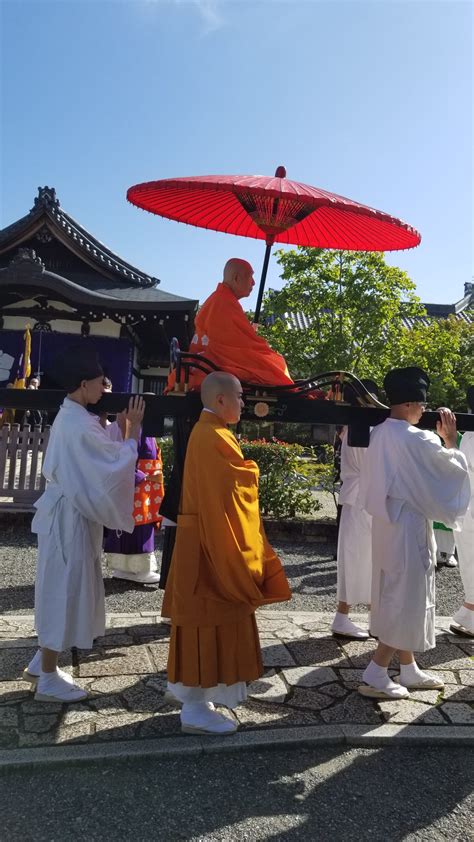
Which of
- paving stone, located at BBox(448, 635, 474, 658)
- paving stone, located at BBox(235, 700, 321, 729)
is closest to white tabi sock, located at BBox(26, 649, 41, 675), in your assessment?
paving stone, located at BBox(235, 700, 321, 729)

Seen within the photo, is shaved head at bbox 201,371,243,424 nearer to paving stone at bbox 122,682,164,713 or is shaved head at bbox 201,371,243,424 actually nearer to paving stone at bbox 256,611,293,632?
paving stone at bbox 122,682,164,713

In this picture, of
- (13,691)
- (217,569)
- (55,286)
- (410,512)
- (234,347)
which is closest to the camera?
(217,569)

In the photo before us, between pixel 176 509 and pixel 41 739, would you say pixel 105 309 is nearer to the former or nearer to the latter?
pixel 176 509

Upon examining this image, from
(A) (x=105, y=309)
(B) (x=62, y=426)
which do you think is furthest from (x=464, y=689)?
(A) (x=105, y=309)

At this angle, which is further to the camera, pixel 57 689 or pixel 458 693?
pixel 458 693

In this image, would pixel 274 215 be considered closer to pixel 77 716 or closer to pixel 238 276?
pixel 238 276

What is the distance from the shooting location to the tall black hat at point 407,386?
390cm

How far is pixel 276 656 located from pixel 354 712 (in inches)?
38.3

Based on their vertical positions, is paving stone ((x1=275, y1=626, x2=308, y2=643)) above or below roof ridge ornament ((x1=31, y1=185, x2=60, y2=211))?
below

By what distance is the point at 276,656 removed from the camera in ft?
14.8

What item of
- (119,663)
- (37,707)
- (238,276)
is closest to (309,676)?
(119,663)

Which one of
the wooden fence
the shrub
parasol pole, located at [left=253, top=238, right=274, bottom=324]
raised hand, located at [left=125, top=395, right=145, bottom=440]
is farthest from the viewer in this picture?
the shrub

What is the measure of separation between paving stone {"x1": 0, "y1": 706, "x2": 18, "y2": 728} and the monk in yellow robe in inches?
36.5

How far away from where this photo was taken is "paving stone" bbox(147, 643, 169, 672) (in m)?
4.20
